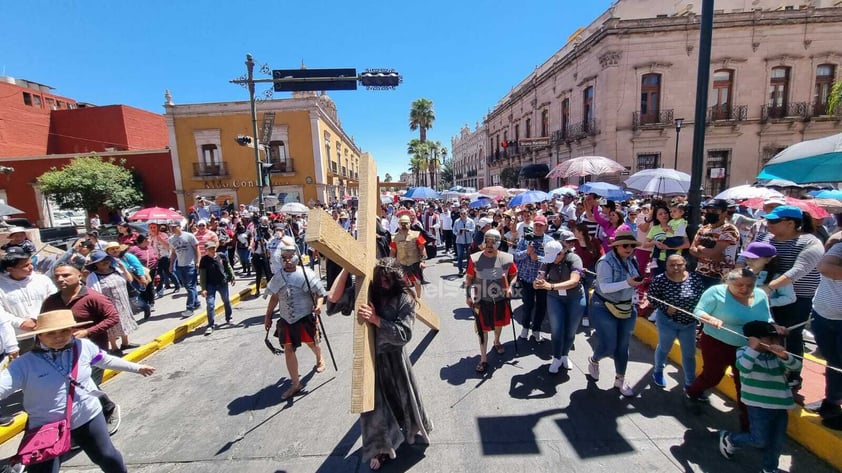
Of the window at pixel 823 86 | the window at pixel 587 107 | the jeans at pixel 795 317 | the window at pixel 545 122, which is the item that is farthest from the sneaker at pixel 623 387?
the window at pixel 545 122

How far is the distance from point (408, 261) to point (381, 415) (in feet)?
12.0

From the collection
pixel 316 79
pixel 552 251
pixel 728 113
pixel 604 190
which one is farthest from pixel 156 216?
pixel 728 113

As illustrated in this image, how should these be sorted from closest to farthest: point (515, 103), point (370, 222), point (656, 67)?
1. point (370, 222)
2. point (656, 67)
3. point (515, 103)

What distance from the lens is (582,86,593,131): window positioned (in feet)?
68.3

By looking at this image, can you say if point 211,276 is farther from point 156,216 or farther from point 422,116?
point 422,116

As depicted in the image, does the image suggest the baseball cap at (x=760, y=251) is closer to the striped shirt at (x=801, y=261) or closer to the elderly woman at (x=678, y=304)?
the striped shirt at (x=801, y=261)

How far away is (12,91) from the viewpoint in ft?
89.9

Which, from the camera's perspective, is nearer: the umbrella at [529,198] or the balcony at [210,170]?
the umbrella at [529,198]

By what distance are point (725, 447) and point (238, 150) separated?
95.2 feet

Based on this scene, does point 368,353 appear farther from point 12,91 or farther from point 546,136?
point 12,91

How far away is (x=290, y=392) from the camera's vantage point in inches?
160

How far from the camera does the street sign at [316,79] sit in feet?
26.8

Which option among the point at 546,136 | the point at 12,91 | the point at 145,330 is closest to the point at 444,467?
the point at 145,330

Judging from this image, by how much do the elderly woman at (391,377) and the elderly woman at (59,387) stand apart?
1.91 meters
